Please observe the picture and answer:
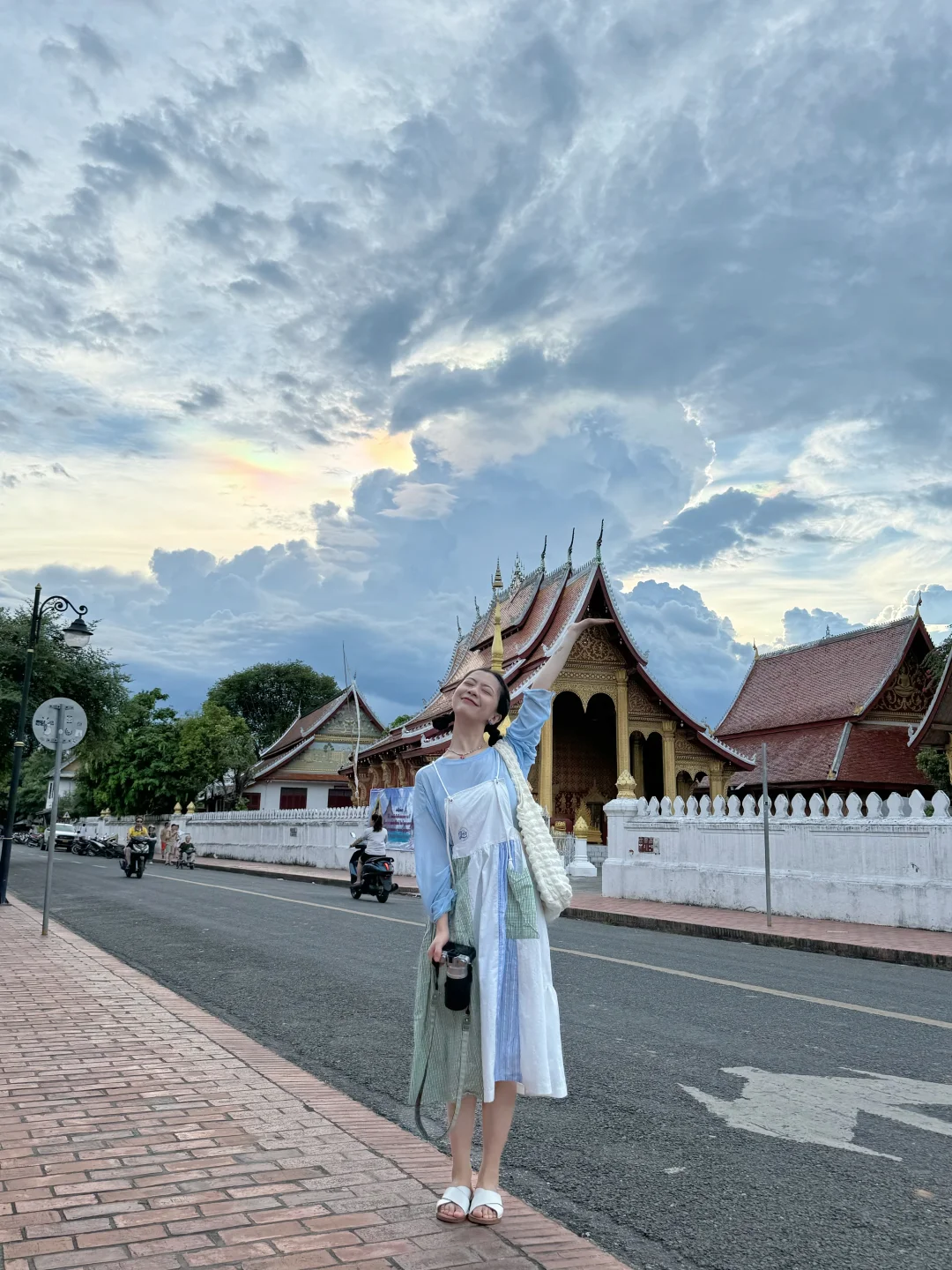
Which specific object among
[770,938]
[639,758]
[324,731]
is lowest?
[770,938]

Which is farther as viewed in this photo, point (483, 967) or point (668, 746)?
point (668, 746)

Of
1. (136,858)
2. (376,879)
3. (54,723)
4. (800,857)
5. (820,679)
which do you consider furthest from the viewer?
(820,679)

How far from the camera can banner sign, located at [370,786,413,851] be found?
2567cm

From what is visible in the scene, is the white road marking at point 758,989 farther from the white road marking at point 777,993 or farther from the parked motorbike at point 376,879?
the parked motorbike at point 376,879

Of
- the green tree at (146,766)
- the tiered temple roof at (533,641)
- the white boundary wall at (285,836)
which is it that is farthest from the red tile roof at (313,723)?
the tiered temple roof at (533,641)

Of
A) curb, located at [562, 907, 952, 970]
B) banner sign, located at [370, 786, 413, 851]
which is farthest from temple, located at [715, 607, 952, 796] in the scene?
curb, located at [562, 907, 952, 970]

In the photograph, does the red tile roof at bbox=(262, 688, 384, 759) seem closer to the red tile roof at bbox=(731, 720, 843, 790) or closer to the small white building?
the small white building

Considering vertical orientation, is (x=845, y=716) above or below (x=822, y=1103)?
above

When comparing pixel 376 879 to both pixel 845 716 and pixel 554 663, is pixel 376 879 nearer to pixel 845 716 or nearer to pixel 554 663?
pixel 554 663

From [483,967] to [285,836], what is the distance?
3167 cm

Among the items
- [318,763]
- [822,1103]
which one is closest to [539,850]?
[822,1103]

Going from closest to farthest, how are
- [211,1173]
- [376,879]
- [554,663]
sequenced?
[211,1173] → [554,663] → [376,879]

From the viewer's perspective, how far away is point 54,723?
34.4 feet

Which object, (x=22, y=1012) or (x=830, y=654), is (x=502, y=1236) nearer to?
(x=22, y=1012)
